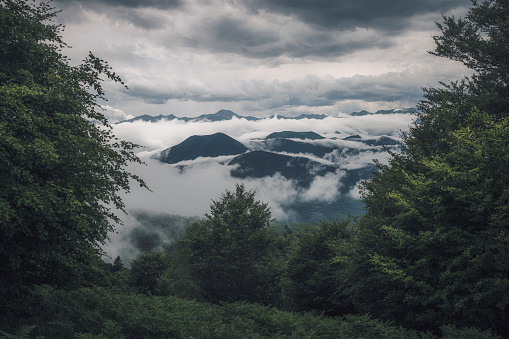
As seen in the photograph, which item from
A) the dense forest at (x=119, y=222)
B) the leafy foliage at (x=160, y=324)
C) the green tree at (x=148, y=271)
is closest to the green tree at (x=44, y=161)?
the dense forest at (x=119, y=222)

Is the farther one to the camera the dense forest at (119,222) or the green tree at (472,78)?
the green tree at (472,78)

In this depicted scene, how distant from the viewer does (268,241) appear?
95.7ft

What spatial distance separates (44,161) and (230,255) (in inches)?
822

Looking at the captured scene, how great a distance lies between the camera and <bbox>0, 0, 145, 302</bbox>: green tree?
9023mm

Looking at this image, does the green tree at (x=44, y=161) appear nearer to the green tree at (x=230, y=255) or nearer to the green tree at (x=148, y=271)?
the green tree at (x=230, y=255)

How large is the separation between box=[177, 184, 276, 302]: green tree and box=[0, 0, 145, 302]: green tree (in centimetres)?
1519

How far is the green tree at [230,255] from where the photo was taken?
89.8 ft

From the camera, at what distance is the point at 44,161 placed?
8.98 m

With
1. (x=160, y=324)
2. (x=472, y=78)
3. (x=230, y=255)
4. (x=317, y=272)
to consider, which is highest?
(x=472, y=78)

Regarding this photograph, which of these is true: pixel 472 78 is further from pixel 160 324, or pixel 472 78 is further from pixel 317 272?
pixel 160 324

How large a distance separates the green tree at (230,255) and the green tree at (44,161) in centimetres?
1519

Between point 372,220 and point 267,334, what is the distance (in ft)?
38.7

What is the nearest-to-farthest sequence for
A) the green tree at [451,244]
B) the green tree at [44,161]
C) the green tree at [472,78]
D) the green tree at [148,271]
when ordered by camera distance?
1. the green tree at [44,161]
2. the green tree at [451,244]
3. the green tree at [472,78]
4. the green tree at [148,271]

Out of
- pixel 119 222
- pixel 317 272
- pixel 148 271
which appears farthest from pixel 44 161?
pixel 148 271
